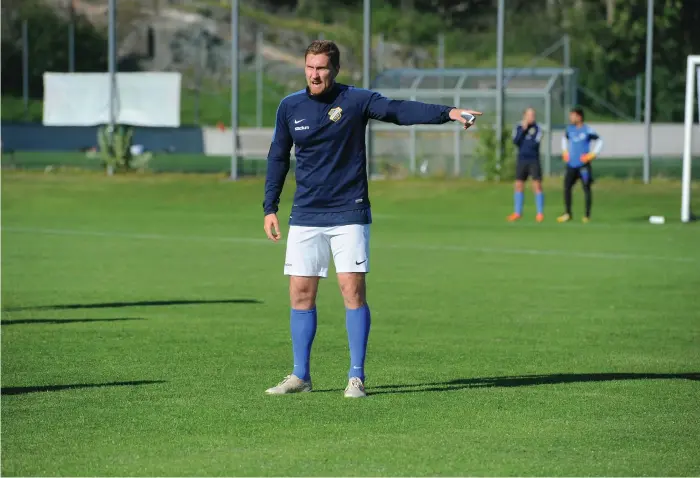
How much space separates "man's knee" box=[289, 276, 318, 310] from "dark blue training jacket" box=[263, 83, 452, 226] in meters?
0.36

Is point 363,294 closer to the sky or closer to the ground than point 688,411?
closer to the sky

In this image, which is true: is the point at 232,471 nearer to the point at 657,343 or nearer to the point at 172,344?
the point at 172,344

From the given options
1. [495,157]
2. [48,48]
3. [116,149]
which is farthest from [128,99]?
[48,48]

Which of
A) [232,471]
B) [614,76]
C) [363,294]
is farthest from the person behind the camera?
[614,76]

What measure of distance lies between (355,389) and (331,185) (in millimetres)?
1225

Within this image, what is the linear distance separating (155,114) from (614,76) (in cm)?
2620

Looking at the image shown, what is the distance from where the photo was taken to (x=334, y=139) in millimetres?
9094

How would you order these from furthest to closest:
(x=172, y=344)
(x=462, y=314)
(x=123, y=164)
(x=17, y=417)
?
(x=123, y=164), (x=462, y=314), (x=172, y=344), (x=17, y=417)

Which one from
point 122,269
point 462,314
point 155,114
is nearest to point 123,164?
point 155,114

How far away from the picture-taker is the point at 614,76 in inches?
2489

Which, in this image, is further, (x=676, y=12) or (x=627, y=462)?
(x=676, y=12)

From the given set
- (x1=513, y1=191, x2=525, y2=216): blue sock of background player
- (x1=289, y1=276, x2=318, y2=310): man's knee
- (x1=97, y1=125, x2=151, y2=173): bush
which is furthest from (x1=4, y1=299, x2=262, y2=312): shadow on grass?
(x1=97, y1=125, x2=151, y2=173): bush

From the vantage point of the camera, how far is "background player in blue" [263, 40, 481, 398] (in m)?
9.05

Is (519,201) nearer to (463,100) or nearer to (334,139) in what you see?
(463,100)
